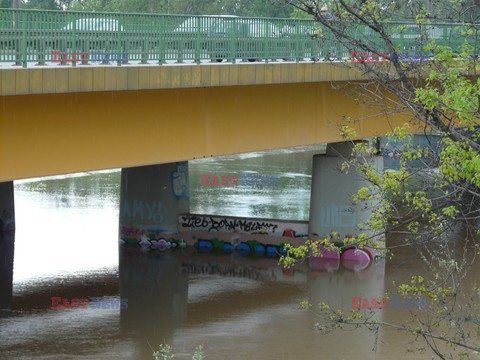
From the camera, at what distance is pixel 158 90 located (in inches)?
765

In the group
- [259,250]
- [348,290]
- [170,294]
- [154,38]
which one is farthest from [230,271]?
[154,38]

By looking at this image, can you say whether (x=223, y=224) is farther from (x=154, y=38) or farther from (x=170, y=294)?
(x=154, y=38)

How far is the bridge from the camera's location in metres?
15.9

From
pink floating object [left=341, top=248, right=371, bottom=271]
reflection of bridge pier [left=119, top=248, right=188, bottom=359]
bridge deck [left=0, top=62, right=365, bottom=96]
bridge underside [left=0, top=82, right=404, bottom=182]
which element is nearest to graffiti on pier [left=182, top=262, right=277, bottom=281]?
reflection of bridge pier [left=119, top=248, right=188, bottom=359]

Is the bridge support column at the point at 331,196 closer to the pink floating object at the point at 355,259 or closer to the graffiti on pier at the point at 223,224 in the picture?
the pink floating object at the point at 355,259

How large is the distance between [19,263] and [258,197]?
43.0 feet

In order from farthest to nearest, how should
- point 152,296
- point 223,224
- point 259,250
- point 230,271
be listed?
point 223,224 < point 259,250 < point 230,271 < point 152,296

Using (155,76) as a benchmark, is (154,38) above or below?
above

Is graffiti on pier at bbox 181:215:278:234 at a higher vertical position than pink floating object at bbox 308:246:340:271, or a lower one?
higher

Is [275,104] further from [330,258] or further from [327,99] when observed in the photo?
[330,258]

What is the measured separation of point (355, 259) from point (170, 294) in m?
6.08

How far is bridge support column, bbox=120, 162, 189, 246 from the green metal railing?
7639 mm

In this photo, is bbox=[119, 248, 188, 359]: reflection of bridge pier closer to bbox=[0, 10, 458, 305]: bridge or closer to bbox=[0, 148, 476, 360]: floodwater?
bbox=[0, 148, 476, 360]: floodwater

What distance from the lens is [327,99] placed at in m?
25.1
